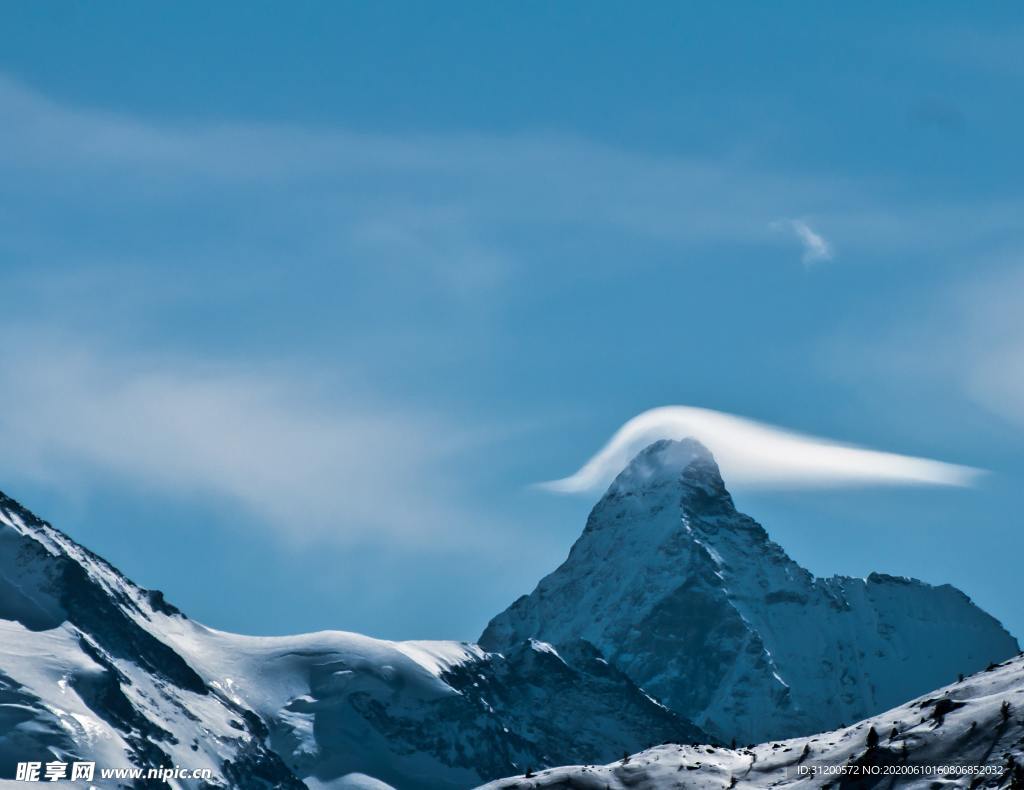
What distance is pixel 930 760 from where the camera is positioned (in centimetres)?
19850

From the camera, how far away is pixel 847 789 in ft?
653

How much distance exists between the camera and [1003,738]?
195 meters

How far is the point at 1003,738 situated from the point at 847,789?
13.9 m

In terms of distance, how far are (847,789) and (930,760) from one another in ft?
24.4
